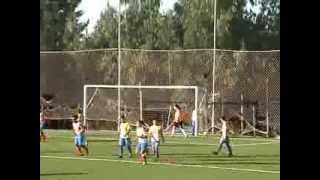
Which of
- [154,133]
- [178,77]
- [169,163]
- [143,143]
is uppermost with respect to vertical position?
[178,77]

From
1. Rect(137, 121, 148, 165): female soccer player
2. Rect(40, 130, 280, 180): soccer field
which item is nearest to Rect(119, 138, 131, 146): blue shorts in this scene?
Rect(40, 130, 280, 180): soccer field

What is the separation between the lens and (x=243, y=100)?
2352 cm

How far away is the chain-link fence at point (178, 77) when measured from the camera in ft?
75.6

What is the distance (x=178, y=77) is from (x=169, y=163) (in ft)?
42.0

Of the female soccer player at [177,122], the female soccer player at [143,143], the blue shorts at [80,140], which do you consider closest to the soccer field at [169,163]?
the female soccer player at [143,143]

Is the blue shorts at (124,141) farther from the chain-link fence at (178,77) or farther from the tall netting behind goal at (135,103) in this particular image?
the tall netting behind goal at (135,103)

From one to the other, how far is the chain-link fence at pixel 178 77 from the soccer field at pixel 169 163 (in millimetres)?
4455

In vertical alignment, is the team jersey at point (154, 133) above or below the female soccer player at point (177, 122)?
above

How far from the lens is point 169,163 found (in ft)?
42.7

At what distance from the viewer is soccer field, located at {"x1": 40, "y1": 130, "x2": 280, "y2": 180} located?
431 inches

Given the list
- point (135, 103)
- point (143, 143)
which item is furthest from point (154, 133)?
point (135, 103)

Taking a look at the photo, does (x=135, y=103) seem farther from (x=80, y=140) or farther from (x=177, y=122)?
(x=80, y=140)
